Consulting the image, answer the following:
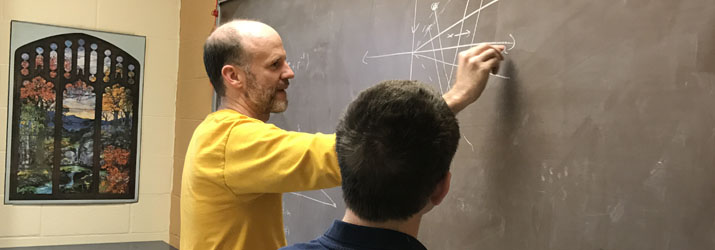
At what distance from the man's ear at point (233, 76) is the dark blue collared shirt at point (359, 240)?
724mm

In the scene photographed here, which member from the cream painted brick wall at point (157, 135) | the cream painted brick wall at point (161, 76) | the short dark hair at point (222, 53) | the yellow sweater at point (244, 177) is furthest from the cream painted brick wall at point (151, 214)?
the short dark hair at point (222, 53)

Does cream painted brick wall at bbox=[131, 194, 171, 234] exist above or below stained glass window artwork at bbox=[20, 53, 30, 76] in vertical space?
below

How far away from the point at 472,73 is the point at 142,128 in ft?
8.16

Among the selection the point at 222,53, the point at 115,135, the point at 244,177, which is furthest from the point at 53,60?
the point at 244,177

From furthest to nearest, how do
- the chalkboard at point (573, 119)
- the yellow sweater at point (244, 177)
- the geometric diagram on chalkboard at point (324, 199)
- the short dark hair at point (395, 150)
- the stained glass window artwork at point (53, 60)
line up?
the stained glass window artwork at point (53, 60) < the geometric diagram on chalkboard at point (324, 199) < the yellow sweater at point (244, 177) < the chalkboard at point (573, 119) < the short dark hair at point (395, 150)

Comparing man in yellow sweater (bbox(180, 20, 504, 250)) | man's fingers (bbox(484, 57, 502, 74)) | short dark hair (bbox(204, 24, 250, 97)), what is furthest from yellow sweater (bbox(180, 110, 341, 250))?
man's fingers (bbox(484, 57, 502, 74))

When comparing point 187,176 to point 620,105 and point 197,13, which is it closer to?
point 620,105

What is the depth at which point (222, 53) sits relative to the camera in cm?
163

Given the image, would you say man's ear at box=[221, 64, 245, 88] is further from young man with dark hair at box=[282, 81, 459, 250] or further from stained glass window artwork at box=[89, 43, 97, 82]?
stained glass window artwork at box=[89, 43, 97, 82]

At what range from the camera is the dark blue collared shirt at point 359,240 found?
3.10 feet

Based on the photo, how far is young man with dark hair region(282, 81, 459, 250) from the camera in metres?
0.92

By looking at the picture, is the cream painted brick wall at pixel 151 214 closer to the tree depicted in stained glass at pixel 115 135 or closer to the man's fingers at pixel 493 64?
the tree depicted in stained glass at pixel 115 135

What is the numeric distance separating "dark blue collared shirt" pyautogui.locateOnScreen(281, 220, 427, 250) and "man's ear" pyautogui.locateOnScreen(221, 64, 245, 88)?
724mm

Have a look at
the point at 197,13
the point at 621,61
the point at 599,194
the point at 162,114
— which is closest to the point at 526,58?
the point at 621,61
